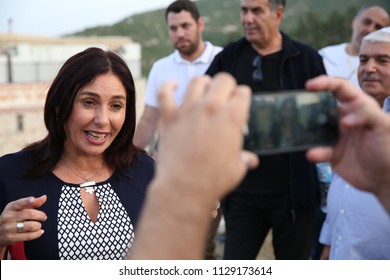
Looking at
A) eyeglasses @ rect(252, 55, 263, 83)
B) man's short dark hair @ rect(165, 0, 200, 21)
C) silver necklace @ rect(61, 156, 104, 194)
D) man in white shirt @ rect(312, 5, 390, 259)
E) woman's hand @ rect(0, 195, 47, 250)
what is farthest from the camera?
man's short dark hair @ rect(165, 0, 200, 21)

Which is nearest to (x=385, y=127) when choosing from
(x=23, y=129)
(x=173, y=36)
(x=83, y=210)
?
(x=83, y=210)

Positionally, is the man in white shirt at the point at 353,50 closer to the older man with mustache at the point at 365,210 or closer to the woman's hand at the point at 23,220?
the older man with mustache at the point at 365,210

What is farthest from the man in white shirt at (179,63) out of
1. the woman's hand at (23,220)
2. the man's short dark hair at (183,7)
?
the woman's hand at (23,220)

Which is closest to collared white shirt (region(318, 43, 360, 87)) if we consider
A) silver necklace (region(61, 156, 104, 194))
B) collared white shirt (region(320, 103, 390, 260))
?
collared white shirt (region(320, 103, 390, 260))

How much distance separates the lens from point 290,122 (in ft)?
4.11

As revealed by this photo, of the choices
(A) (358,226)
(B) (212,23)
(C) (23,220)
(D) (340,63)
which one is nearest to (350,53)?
(D) (340,63)

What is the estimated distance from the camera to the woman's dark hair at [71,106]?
2.48 metres

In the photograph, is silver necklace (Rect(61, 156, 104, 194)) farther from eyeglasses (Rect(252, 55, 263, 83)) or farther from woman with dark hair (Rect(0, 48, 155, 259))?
eyeglasses (Rect(252, 55, 263, 83))

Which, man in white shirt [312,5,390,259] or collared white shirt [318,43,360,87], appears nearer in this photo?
man in white shirt [312,5,390,259]

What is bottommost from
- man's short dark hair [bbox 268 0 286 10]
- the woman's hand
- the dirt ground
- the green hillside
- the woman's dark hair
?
the dirt ground

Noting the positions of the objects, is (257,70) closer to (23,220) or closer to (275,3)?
(275,3)

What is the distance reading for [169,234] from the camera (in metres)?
0.94

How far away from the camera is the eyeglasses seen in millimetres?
3607

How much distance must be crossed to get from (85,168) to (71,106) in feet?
0.93
